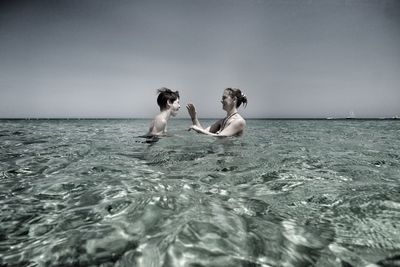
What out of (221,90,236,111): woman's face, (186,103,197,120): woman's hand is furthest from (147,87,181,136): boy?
(221,90,236,111): woman's face

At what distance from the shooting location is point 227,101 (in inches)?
335

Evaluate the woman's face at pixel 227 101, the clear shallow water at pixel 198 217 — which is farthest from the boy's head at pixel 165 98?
the clear shallow water at pixel 198 217

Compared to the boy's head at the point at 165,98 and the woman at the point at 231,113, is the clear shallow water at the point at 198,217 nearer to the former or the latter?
the woman at the point at 231,113

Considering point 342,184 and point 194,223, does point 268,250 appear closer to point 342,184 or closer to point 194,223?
point 194,223

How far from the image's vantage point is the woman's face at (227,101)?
8.54 m

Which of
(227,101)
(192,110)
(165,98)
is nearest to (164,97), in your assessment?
(165,98)

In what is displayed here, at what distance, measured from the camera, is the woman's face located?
8.54m

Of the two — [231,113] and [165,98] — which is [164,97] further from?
[231,113]

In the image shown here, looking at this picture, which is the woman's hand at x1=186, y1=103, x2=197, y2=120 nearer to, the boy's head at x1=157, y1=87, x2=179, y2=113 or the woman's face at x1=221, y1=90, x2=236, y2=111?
the boy's head at x1=157, y1=87, x2=179, y2=113

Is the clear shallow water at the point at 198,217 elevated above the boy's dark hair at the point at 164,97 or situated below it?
below

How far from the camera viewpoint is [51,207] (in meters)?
2.57

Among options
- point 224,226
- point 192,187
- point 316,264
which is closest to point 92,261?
point 224,226

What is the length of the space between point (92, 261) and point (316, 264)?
4.80ft

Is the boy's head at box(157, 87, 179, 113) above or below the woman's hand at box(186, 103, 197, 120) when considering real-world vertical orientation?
above
